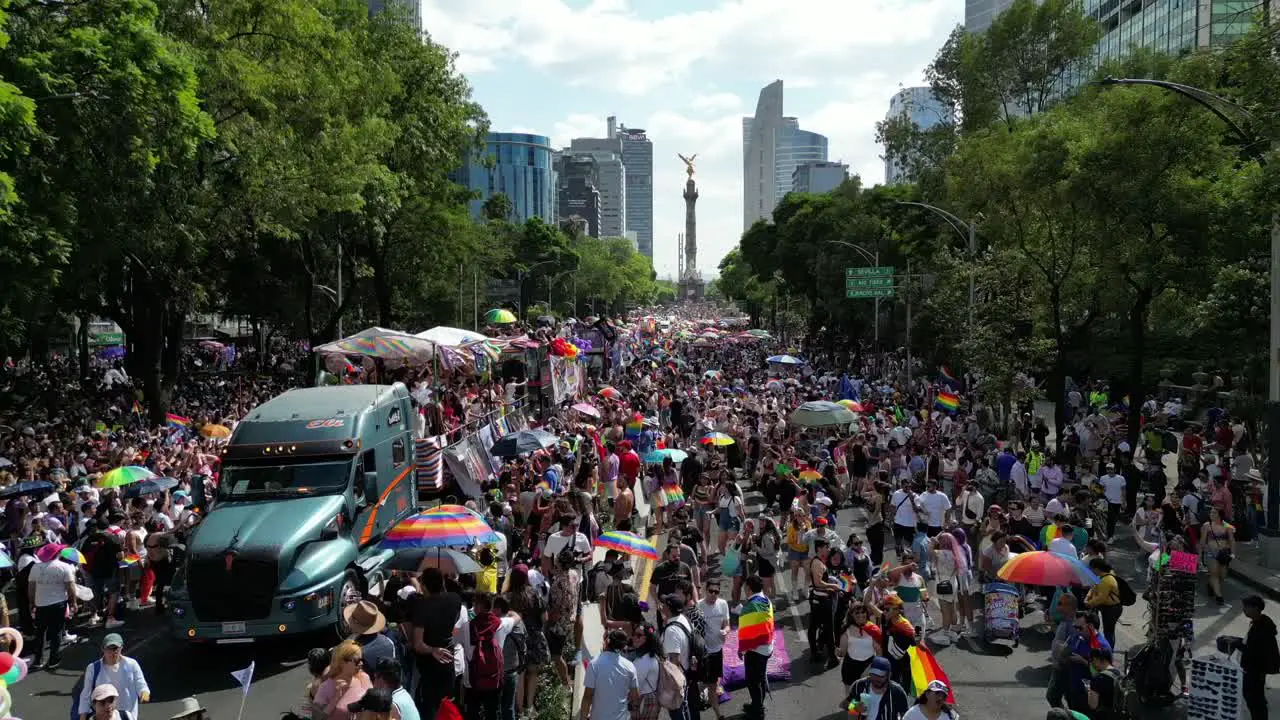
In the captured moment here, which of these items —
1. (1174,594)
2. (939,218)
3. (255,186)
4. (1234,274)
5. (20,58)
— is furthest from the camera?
(939,218)

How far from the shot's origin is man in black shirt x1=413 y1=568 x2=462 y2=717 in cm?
923

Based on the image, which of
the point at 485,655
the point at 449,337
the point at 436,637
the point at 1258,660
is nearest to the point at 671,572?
the point at 485,655

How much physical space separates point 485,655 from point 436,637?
49cm

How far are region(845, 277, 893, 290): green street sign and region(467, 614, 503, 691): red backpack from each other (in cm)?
3777

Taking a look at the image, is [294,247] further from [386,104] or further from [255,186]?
[255,186]

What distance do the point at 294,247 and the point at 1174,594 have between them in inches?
1369

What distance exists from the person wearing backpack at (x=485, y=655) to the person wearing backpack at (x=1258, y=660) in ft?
21.7

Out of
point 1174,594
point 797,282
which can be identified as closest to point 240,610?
point 1174,594

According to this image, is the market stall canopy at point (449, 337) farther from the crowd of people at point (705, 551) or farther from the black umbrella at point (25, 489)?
the black umbrella at point (25, 489)

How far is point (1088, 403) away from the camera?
35031 mm

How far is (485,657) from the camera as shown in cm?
909

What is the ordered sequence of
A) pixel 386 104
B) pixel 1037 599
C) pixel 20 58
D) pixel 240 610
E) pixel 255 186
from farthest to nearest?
pixel 386 104
pixel 255 186
pixel 20 58
pixel 1037 599
pixel 240 610

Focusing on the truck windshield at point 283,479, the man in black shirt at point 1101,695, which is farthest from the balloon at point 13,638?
the man in black shirt at point 1101,695

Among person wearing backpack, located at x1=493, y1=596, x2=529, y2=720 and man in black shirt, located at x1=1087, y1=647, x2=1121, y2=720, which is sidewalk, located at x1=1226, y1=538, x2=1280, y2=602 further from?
person wearing backpack, located at x1=493, y1=596, x2=529, y2=720
